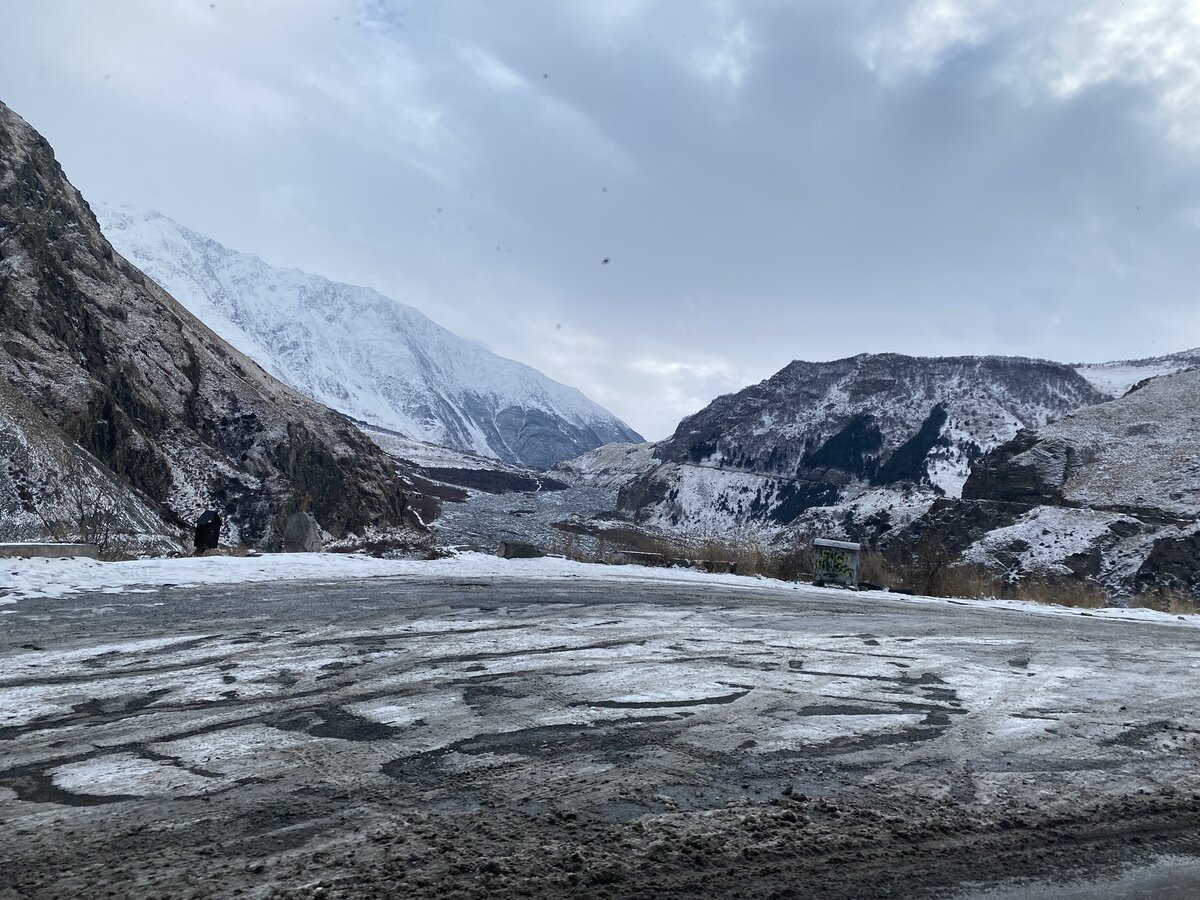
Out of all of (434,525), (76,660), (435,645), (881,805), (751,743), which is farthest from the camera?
(434,525)

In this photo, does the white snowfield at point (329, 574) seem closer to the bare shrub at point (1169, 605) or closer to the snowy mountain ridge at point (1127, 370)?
the bare shrub at point (1169, 605)

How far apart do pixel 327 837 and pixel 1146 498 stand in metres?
38.6

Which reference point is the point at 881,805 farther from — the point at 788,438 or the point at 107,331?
the point at 788,438

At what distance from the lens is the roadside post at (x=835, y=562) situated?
16250 mm

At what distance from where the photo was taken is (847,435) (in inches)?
3031

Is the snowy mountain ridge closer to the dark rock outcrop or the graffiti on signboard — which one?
the dark rock outcrop

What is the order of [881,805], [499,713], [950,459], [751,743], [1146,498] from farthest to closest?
[950,459] → [1146,498] → [499,713] → [751,743] → [881,805]

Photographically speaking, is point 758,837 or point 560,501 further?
point 560,501

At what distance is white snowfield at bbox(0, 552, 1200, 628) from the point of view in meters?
9.04

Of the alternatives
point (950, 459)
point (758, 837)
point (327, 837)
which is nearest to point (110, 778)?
point (327, 837)

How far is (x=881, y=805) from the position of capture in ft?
9.88

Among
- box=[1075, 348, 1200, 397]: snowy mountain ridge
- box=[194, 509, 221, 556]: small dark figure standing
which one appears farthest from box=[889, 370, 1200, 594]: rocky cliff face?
box=[1075, 348, 1200, 397]: snowy mountain ridge

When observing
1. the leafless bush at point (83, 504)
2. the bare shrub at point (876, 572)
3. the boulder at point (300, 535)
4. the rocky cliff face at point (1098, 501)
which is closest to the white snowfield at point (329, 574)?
the boulder at point (300, 535)

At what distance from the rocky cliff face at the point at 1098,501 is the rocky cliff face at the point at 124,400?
22.9m
